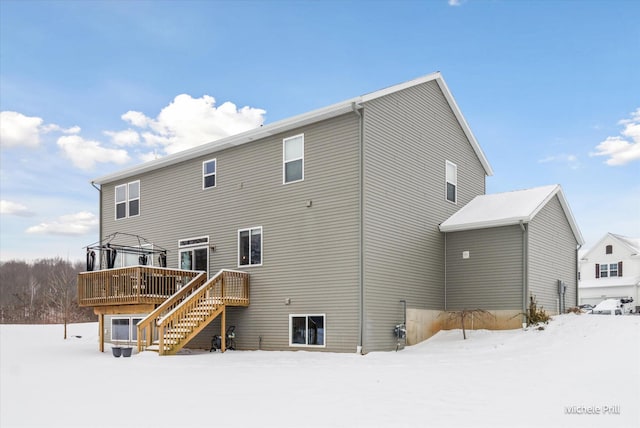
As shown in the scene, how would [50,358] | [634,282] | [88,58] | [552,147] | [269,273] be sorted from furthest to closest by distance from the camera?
[634,282] < [552,147] < [88,58] < [269,273] < [50,358]

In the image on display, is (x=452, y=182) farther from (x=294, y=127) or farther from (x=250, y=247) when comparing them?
(x=250, y=247)

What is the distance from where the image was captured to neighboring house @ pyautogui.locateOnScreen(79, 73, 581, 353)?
16141 mm

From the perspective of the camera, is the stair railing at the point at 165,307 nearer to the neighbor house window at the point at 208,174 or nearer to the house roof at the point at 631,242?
the neighbor house window at the point at 208,174

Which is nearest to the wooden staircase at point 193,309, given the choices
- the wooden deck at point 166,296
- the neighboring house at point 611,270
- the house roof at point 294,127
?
the wooden deck at point 166,296

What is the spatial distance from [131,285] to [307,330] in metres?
5.53

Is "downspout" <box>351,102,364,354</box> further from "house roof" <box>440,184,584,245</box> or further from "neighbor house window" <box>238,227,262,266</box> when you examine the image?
"house roof" <box>440,184,584,245</box>

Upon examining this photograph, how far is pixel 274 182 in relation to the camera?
18.1m

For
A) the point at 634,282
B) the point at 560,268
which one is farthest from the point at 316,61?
the point at 634,282

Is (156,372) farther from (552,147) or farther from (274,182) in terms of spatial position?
(552,147)

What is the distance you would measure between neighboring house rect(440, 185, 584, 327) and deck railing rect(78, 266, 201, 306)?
899cm

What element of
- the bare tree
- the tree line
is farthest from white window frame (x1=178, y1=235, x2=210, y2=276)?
the tree line

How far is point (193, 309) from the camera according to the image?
1692 cm

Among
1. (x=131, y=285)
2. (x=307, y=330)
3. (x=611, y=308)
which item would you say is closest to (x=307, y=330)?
(x=307, y=330)

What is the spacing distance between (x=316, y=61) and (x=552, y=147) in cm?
1202
